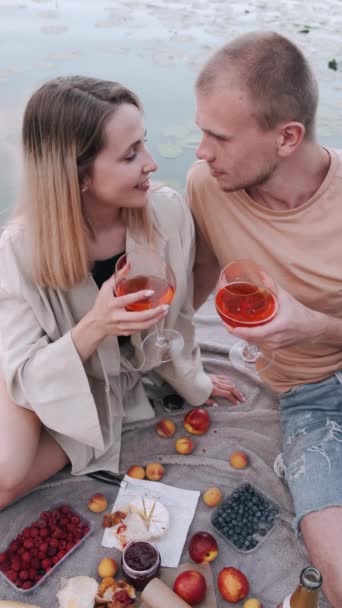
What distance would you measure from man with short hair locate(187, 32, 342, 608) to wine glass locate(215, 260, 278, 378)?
0.12 feet

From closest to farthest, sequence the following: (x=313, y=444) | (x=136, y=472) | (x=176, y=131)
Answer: (x=313, y=444) < (x=136, y=472) < (x=176, y=131)

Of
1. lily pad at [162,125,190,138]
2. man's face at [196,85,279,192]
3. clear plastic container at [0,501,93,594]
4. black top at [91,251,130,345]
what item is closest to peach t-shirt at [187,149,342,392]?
man's face at [196,85,279,192]

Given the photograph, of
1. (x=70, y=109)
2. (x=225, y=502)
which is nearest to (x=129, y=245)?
(x=70, y=109)

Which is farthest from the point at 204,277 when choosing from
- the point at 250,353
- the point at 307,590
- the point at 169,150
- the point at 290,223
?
the point at 169,150

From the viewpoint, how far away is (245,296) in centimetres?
200

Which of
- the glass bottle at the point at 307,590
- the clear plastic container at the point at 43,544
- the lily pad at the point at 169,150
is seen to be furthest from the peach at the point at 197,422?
the lily pad at the point at 169,150

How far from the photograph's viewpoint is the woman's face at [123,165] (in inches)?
83.1

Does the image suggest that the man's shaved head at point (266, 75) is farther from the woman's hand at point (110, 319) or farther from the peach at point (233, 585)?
the peach at point (233, 585)

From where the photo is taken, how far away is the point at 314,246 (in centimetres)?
228

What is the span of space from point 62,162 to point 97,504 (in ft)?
4.54

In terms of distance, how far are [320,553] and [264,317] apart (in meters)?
0.84

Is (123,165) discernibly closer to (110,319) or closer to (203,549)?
(110,319)

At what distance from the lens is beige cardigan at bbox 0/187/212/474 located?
222 cm

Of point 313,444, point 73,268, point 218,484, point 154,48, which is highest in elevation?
point 73,268
